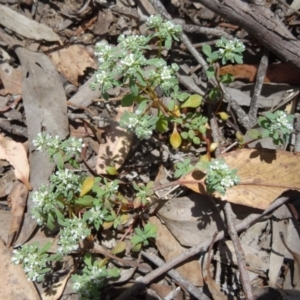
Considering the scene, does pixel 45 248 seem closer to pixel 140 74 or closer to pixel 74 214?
pixel 74 214

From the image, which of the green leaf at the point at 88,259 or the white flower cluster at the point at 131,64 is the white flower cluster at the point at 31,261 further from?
the white flower cluster at the point at 131,64

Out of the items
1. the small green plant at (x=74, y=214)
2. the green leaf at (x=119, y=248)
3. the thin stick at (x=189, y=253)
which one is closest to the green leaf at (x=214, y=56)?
the small green plant at (x=74, y=214)

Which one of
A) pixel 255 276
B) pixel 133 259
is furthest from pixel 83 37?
pixel 255 276

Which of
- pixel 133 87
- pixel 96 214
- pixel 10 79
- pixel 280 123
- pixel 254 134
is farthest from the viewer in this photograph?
pixel 10 79

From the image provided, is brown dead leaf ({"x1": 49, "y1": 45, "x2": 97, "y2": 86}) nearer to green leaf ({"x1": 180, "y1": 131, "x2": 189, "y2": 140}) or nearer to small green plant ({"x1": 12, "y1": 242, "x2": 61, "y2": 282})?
green leaf ({"x1": 180, "y1": 131, "x2": 189, "y2": 140})

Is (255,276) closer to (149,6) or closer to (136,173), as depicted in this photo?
(136,173)

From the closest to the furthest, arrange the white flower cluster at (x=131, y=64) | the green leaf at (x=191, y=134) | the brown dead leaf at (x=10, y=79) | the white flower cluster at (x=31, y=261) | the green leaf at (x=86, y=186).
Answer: the white flower cluster at (x=131, y=64) < the white flower cluster at (x=31, y=261) < the green leaf at (x=86, y=186) < the green leaf at (x=191, y=134) < the brown dead leaf at (x=10, y=79)

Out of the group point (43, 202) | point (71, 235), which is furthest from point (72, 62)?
point (71, 235)

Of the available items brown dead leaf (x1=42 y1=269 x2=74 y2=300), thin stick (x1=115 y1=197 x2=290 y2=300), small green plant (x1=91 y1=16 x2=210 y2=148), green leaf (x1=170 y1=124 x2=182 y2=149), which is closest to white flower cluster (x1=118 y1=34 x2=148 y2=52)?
small green plant (x1=91 y1=16 x2=210 y2=148)
